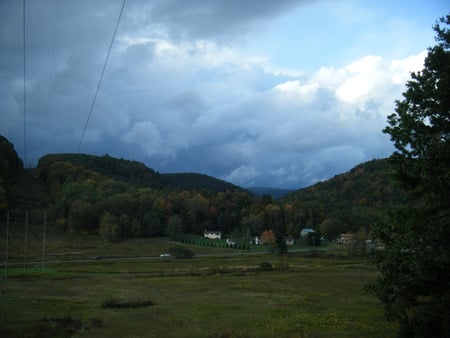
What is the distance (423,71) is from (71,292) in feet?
126

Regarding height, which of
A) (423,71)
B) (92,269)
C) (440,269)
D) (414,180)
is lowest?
(92,269)

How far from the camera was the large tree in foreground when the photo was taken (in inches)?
607

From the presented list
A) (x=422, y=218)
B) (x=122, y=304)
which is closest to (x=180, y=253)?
(x=122, y=304)

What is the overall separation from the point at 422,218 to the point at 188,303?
2408cm

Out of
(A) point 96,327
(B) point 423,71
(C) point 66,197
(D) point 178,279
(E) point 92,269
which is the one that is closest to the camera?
(B) point 423,71

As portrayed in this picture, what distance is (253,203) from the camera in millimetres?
166625

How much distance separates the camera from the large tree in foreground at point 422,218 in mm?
15430

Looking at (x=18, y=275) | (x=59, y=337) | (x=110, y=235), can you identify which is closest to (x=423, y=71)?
(x=59, y=337)

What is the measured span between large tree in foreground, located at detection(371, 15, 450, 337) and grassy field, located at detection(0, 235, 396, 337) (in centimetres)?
823

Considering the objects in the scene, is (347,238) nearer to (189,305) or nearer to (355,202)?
(355,202)

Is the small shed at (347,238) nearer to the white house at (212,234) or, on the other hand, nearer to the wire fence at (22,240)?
the white house at (212,234)

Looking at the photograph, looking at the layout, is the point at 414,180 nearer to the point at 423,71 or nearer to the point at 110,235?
the point at 423,71

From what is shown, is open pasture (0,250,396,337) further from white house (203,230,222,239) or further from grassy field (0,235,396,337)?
white house (203,230,222,239)

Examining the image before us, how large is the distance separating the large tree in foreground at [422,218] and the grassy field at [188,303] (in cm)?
823
